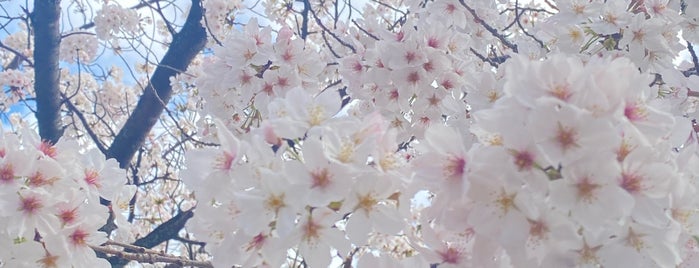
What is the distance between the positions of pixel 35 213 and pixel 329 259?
0.75 metres

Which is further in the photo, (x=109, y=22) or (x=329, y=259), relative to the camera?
(x=109, y=22)

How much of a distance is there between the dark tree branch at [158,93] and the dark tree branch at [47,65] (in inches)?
16.2

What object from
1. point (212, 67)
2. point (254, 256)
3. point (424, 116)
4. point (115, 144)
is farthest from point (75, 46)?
point (254, 256)

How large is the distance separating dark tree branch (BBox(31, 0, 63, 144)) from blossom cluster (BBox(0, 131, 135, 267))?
2155 millimetres

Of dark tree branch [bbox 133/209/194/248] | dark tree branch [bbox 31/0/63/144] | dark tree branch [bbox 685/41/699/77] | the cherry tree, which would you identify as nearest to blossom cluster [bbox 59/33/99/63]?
dark tree branch [bbox 31/0/63/144]

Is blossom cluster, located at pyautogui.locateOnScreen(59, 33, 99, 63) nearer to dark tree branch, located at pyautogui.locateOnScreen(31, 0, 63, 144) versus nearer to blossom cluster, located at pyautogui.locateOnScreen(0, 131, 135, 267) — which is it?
dark tree branch, located at pyautogui.locateOnScreen(31, 0, 63, 144)

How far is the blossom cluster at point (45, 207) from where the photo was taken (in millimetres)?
1537

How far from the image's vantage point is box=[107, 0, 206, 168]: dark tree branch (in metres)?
4.27

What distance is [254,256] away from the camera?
1.24 m

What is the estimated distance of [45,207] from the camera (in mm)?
1554

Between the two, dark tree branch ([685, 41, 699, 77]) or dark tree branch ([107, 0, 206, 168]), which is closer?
dark tree branch ([685, 41, 699, 77])

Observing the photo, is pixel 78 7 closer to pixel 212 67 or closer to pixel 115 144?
pixel 115 144

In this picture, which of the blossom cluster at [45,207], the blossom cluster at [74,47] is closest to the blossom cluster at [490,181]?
the blossom cluster at [45,207]

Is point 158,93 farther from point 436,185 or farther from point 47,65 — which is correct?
point 436,185
